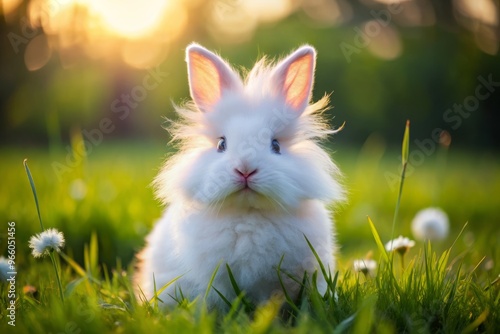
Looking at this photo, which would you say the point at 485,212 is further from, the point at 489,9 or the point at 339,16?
the point at 339,16

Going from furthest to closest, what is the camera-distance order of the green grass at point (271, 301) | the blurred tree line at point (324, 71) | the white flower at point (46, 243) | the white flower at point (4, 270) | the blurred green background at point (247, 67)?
1. the blurred tree line at point (324, 71)
2. the blurred green background at point (247, 67)
3. the white flower at point (4, 270)
4. the white flower at point (46, 243)
5. the green grass at point (271, 301)

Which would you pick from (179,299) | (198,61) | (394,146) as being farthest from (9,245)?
(394,146)

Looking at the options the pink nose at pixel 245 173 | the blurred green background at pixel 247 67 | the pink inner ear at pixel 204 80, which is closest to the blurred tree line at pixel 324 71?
the blurred green background at pixel 247 67

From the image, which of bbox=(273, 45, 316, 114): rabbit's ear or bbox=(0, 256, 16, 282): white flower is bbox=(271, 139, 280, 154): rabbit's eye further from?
bbox=(0, 256, 16, 282): white flower

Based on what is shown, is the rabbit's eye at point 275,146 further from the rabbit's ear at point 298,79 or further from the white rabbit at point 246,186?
the rabbit's ear at point 298,79

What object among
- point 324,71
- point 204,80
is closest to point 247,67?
point 324,71

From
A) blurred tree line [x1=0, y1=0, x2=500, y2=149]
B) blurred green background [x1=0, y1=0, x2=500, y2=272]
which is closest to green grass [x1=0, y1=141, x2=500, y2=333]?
blurred green background [x1=0, y1=0, x2=500, y2=272]

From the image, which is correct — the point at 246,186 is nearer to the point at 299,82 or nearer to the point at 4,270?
the point at 299,82
